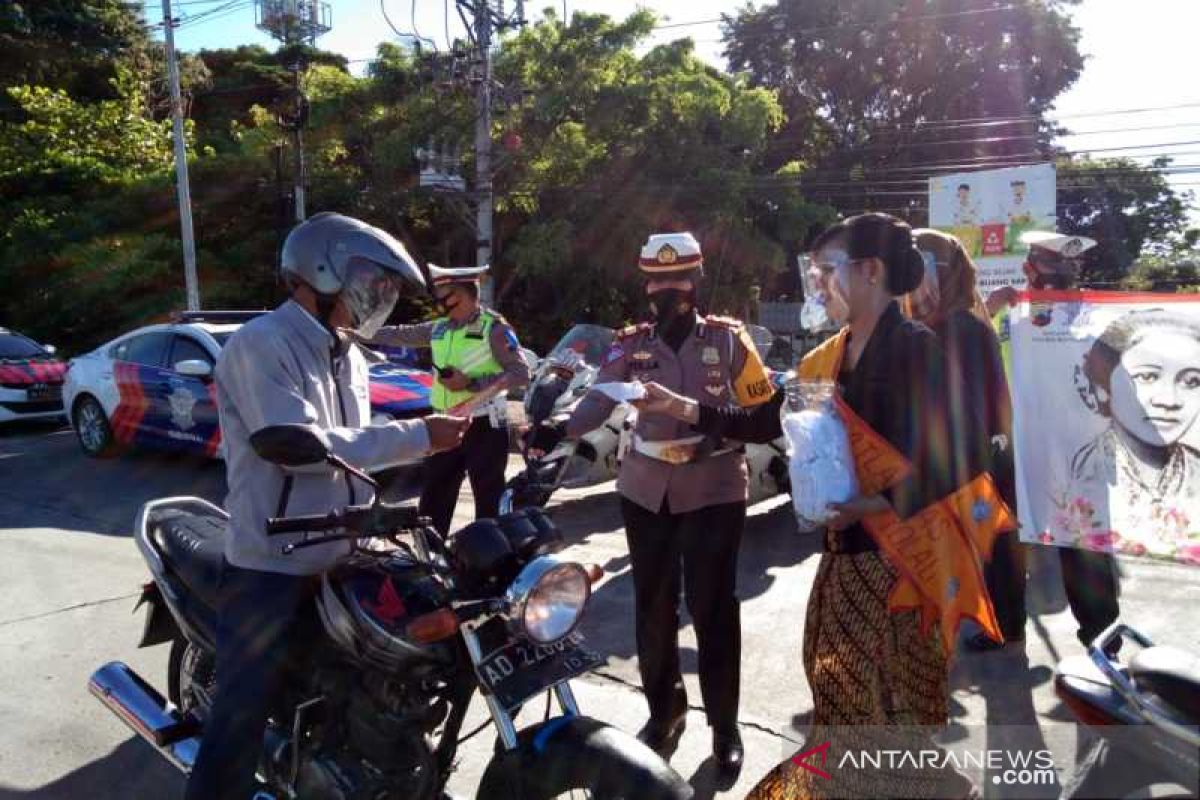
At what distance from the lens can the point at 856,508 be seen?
2127 millimetres

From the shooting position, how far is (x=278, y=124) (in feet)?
76.3

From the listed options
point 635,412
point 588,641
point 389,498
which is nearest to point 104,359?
point 389,498

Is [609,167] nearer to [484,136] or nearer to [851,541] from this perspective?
[484,136]

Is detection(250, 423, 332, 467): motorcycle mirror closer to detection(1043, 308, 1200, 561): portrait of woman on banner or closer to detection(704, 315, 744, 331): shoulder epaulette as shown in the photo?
detection(704, 315, 744, 331): shoulder epaulette

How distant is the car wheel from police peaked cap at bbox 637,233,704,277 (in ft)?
28.5

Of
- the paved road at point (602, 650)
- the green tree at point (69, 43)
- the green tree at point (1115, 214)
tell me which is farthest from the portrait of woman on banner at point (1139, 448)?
the green tree at point (1115, 214)

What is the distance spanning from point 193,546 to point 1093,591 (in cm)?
366

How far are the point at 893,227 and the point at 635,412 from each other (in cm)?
146

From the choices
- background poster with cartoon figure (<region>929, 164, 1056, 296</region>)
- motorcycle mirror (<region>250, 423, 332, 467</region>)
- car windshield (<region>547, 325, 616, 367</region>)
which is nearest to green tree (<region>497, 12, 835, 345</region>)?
background poster with cartoon figure (<region>929, 164, 1056, 296</region>)

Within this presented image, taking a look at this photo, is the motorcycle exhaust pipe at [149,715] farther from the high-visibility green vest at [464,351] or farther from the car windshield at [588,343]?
the car windshield at [588,343]

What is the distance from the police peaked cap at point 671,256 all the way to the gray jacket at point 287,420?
1.22 m

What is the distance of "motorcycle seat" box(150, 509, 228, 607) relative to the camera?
115 inches

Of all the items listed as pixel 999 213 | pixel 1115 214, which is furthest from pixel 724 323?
pixel 1115 214

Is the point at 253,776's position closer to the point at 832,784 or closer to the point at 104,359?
the point at 832,784
